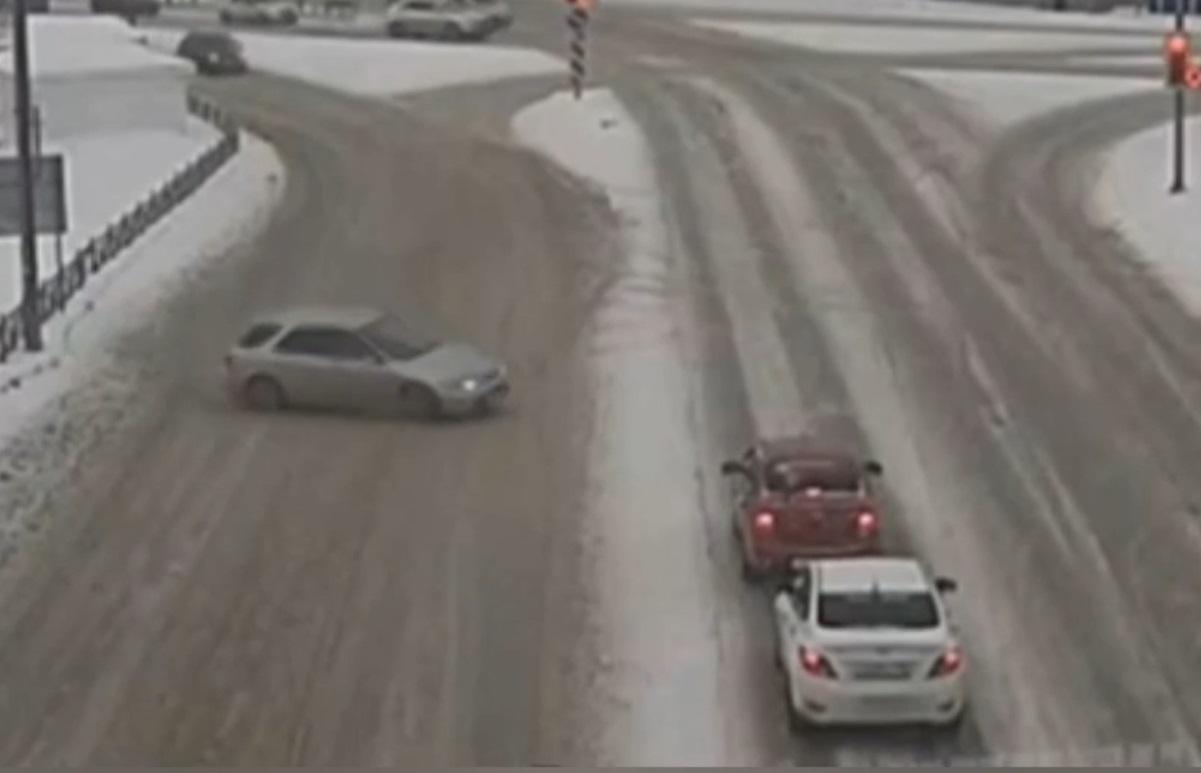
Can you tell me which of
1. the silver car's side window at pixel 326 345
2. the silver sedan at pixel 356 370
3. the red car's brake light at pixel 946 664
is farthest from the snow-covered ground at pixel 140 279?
the red car's brake light at pixel 946 664

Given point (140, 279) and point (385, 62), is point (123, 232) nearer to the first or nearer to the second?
point (140, 279)

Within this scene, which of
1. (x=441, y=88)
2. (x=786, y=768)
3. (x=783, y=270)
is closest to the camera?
(x=786, y=768)

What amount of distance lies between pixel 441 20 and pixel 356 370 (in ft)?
149

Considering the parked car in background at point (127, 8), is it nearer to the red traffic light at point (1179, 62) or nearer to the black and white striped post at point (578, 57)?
the black and white striped post at point (578, 57)

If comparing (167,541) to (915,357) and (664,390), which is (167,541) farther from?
(915,357)

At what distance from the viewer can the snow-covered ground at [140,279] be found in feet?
121

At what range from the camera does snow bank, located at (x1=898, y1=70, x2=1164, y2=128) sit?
206 feet

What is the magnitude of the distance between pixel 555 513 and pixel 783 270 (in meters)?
15.2

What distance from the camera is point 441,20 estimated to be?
79.4 metres

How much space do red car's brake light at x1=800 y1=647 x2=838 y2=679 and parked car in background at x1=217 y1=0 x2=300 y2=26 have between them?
211 feet

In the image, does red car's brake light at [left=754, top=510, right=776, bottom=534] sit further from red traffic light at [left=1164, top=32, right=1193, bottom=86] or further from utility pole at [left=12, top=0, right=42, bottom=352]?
red traffic light at [left=1164, top=32, right=1193, bottom=86]

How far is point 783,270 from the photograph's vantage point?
44.9 metres

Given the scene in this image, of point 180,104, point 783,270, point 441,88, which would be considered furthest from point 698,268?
point 441,88

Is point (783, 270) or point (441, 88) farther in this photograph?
point (441, 88)
